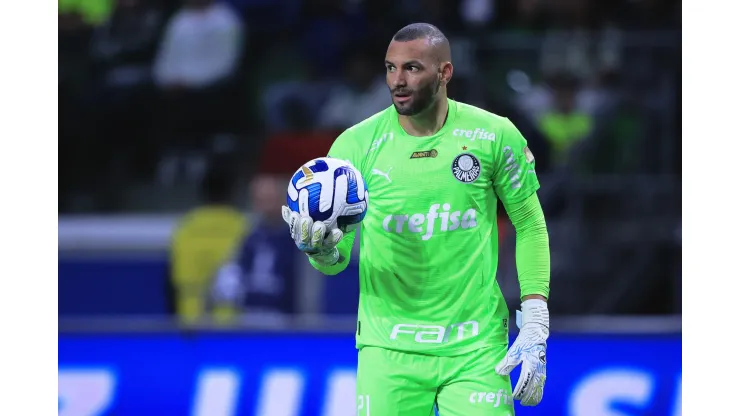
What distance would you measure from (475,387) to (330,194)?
43.6 inches

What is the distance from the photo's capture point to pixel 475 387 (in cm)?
511

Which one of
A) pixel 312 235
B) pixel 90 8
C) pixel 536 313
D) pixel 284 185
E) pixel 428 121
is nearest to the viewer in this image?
pixel 312 235

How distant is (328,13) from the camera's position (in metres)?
11.6

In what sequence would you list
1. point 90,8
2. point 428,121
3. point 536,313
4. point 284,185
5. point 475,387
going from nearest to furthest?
point 475,387, point 536,313, point 428,121, point 284,185, point 90,8

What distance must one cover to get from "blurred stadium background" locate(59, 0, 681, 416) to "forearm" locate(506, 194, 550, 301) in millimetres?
2077

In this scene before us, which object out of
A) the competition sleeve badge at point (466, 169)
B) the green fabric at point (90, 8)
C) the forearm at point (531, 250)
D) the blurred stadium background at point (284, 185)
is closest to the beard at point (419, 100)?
the competition sleeve badge at point (466, 169)

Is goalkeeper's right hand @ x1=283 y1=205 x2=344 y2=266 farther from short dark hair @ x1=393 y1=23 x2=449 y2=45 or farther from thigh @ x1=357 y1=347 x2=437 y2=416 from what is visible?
short dark hair @ x1=393 y1=23 x2=449 y2=45

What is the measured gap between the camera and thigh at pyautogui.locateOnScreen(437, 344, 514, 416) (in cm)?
508

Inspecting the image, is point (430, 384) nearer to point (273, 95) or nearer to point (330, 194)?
point (330, 194)

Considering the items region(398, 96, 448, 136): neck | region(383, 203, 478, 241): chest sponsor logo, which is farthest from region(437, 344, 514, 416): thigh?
region(398, 96, 448, 136): neck

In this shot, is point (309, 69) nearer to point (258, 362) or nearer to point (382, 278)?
point (258, 362)

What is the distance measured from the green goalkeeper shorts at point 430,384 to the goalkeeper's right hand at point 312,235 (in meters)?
0.57

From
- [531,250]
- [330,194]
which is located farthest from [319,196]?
[531,250]

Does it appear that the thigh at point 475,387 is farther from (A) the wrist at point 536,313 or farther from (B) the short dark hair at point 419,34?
(B) the short dark hair at point 419,34
